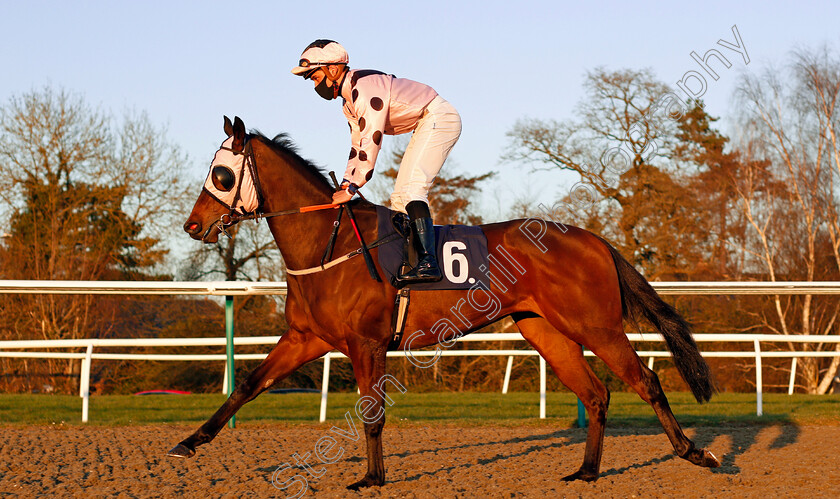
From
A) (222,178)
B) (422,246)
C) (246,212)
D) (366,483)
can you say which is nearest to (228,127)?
(222,178)

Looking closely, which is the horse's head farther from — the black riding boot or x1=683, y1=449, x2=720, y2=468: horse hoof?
x1=683, y1=449, x2=720, y2=468: horse hoof

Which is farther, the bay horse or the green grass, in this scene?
the green grass

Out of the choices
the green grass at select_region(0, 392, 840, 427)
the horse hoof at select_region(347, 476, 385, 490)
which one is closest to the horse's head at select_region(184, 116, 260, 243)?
the horse hoof at select_region(347, 476, 385, 490)

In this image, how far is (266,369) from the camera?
14.5ft

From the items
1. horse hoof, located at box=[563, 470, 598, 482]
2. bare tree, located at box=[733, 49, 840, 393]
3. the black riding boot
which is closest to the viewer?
the black riding boot

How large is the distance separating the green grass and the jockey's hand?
3.36m

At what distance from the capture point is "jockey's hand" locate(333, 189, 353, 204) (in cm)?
420

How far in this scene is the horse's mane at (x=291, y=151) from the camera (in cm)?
444

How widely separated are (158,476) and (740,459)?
360cm

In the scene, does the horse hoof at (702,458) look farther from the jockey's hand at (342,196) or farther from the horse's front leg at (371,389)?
the jockey's hand at (342,196)

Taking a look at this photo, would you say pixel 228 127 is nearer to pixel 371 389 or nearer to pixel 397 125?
pixel 397 125

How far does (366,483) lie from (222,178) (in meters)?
1.80

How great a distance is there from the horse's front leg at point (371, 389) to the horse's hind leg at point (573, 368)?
1.18 m

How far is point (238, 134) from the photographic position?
4285 millimetres
